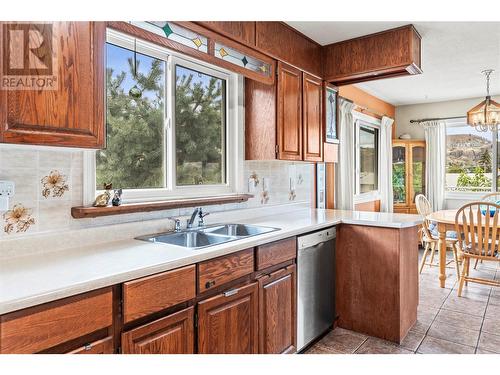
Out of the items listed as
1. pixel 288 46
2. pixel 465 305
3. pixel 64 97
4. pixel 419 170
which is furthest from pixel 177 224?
pixel 419 170

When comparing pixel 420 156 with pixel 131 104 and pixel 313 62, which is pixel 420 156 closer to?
pixel 313 62

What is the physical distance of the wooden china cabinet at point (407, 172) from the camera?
5.97m

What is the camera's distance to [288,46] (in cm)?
272

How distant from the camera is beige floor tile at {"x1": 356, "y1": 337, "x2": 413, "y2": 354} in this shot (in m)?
2.38

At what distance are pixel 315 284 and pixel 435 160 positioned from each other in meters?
4.45

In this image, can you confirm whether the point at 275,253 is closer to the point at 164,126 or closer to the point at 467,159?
the point at 164,126

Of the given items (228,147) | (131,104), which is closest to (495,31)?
(228,147)

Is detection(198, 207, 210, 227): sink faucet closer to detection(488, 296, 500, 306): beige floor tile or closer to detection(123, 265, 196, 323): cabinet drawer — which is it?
detection(123, 265, 196, 323): cabinet drawer

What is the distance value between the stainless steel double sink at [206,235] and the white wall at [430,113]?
477 cm

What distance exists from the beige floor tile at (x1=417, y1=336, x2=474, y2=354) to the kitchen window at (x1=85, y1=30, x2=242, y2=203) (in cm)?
178

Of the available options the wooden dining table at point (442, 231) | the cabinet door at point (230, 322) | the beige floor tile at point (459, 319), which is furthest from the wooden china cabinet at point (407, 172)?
the cabinet door at point (230, 322)

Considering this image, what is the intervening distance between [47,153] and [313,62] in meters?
2.25

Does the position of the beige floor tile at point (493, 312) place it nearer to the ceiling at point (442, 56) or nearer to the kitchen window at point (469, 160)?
the ceiling at point (442, 56)

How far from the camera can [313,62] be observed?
3.05 metres
